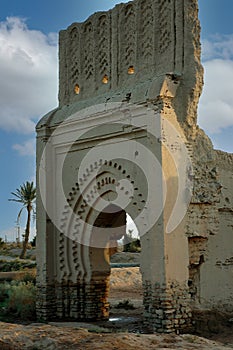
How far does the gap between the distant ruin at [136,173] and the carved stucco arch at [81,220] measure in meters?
0.03

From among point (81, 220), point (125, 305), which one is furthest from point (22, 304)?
point (125, 305)

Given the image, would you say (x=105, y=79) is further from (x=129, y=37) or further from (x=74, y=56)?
(x=74, y=56)

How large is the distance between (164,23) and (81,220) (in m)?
5.13

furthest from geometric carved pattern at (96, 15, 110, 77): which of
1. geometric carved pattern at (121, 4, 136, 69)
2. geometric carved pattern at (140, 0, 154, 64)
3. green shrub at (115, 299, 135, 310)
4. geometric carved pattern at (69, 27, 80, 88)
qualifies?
green shrub at (115, 299, 135, 310)

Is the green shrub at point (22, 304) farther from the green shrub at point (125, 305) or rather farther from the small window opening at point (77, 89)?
the small window opening at point (77, 89)

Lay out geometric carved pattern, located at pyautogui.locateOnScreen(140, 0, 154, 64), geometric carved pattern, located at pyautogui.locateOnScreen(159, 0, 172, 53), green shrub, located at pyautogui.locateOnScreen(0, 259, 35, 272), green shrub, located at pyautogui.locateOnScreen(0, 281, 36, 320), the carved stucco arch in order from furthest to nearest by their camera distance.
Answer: green shrub, located at pyautogui.locateOnScreen(0, 259, 35, 272), green shrub, located at pyautogui.locateOnScreen(0, 281, 36, 320), the carved stucco arch, geometric carved pattern, located at pyautogui.locateOnScreen(140, 0, 154, 64), geometric carved pattern, located at pyautogui.locateOnScreen(159, 0, 172, 53)

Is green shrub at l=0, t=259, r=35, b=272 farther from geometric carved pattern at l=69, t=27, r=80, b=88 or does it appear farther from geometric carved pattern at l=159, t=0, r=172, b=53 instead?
geometric carved pattern at l=159, t=0, r=172, b=53

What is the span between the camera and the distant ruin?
37.5 feet

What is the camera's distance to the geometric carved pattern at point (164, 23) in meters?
12.3

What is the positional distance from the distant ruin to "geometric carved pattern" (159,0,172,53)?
0.03m

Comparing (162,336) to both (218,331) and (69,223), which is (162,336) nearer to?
(218,331)

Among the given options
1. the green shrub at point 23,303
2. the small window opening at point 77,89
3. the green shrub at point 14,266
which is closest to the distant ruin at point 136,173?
the small window opening at point 77,89

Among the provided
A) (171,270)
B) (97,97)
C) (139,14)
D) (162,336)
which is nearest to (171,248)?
(171,270)

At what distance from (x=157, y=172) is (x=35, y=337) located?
4.56 metres
